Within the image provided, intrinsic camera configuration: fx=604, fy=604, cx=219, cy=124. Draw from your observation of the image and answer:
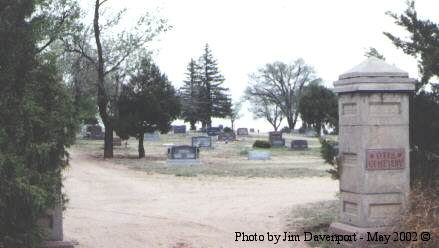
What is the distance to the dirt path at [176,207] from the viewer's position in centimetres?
921

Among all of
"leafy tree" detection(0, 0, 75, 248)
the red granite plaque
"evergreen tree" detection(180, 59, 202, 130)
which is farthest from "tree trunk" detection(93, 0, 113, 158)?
"evergreen tree" detection(180, 59, 202, 130)

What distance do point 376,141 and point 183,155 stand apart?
65.0ft

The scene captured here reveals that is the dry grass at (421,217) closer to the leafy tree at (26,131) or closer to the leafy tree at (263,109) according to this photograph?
the leafy tree at (26,131)

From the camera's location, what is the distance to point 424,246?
7.31m

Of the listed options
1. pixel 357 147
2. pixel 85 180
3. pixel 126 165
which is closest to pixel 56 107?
pixel 357 147

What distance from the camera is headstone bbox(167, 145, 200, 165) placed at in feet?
89.4

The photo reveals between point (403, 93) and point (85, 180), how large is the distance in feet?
47.6

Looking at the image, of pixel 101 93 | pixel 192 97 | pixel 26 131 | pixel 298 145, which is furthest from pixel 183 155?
pixel 192 97

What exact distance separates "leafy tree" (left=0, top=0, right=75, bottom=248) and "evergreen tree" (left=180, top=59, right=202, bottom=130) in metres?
67.6

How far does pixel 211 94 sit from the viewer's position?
83.4 m

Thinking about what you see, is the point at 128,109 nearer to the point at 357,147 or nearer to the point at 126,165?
the point at 126,165

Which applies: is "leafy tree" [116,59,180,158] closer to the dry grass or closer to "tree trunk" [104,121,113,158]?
"tree trunk" [104,121,113,158]

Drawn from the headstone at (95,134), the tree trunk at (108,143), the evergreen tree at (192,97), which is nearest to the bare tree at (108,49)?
the tree trunk at (108,143)

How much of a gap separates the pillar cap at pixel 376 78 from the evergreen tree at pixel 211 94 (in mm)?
71805
